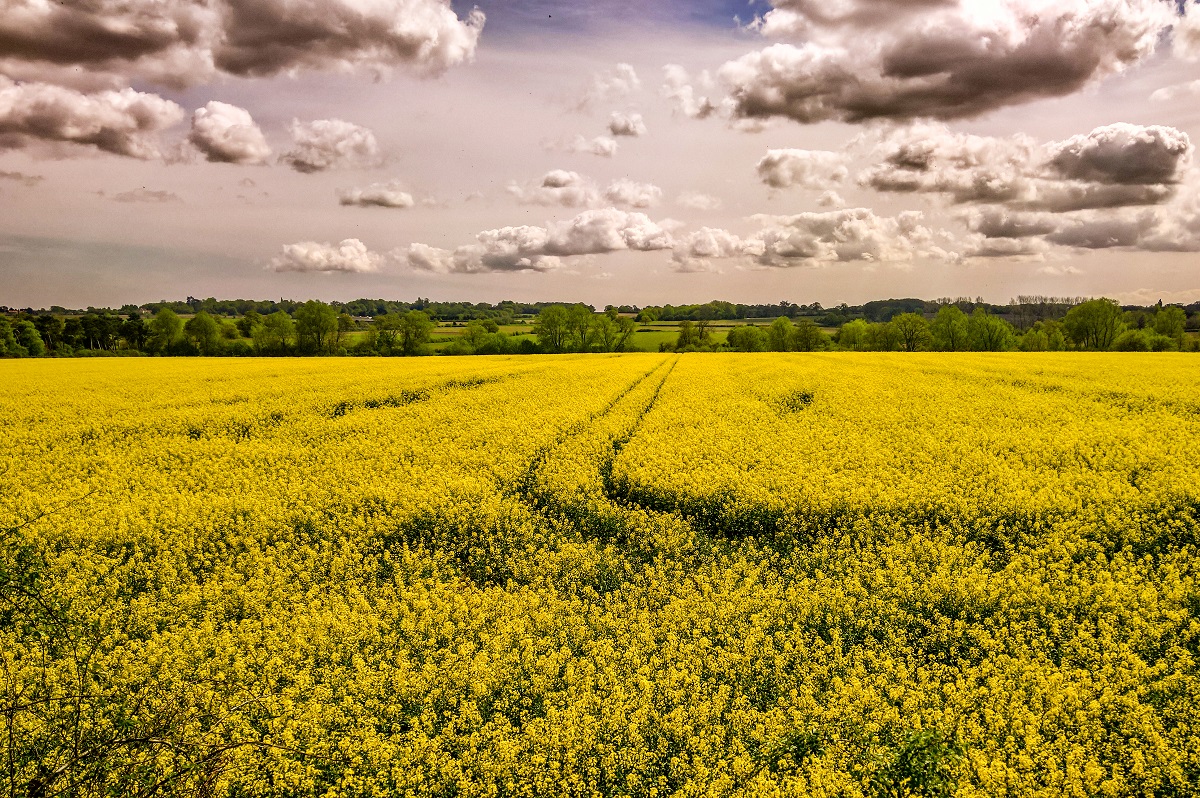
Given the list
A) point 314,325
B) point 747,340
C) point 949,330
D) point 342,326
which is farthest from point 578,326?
point 949,330

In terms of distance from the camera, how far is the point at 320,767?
5.39m

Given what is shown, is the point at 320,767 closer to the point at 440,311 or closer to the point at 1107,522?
the point at 1107,522

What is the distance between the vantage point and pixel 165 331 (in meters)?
67.6

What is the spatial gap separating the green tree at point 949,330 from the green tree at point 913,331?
117 centimetres

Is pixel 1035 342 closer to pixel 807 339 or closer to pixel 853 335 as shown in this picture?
pixel 853 335

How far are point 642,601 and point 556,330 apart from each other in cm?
6515

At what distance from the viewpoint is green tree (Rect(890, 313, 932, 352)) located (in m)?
71.7

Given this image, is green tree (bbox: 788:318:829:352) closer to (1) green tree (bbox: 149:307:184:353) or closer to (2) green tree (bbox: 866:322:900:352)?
(2) green tree (bbox: 866:322:900:352)

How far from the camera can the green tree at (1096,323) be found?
66062 mm

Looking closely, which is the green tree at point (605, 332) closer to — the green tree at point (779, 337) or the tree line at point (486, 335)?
the tree line at point (486, 335)

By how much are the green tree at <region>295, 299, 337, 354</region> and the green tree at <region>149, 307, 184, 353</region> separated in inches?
575

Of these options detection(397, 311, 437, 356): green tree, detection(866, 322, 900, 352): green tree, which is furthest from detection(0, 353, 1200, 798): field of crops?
detection(866, 322, 900, 352): green tree

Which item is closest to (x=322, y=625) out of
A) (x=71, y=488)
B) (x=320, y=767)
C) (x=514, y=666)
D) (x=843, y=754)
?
(x=320, y=767)

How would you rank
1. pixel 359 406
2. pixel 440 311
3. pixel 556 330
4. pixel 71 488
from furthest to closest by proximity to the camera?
pixel 440 311, pixel 556 330, pixel 359 406, pixel 71 488
